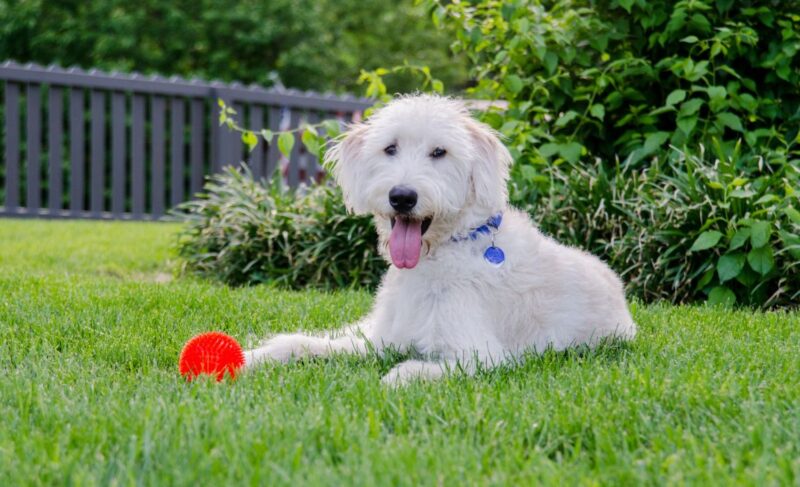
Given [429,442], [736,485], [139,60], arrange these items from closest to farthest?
[736,485] < [429,442] < [139,60]

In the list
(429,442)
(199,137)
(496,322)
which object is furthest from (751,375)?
(199,137)

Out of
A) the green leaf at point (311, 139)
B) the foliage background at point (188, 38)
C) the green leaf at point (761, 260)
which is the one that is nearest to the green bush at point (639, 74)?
the green leaf at point (761, 260)

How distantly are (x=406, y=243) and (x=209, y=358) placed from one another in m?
0.91

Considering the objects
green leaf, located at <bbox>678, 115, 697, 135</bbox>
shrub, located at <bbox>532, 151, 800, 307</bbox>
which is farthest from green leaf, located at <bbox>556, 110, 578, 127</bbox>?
green leaf, located at <bbox>678, 115, 697, 135</bbox>

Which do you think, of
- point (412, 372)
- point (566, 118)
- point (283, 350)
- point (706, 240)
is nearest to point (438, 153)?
point (412, 372)

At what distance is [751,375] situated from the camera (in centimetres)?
323

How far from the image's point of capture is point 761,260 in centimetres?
508

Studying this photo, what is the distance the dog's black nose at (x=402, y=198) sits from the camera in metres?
3.48

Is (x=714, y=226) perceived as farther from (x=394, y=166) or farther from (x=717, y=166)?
(x=394, y=166)

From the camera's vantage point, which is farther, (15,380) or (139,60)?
(139,60)

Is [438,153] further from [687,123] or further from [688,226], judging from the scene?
[687,123]

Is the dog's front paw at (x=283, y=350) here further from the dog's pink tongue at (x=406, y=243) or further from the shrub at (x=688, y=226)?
the shrub at (x=688, y=226)

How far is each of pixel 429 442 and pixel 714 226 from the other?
3528mm

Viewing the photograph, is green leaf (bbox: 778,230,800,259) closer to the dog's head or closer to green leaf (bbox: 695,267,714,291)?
green leaf (bbox: 695,267,714,291)
